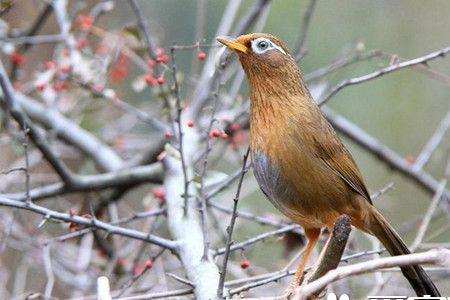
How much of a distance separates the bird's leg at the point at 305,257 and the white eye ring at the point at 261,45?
31.7 inches

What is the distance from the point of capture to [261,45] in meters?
3.78

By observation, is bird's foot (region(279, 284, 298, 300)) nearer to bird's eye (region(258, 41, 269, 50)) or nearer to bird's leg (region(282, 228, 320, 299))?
bird's leg (region(282, 228, 320, 299))

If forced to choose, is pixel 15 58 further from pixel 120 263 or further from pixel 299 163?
pixel 299 163

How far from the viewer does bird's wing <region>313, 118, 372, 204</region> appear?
12.2 feet

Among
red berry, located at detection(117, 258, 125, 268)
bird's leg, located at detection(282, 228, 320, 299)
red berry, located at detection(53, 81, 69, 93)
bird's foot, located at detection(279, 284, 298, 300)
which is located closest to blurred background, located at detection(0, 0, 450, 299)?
red berry, located at detection(53, 81, 69, 93)

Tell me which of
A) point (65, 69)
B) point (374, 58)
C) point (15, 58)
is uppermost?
point (374, 58)

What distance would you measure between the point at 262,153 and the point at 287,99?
30 cm

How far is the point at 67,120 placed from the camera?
18.0ft

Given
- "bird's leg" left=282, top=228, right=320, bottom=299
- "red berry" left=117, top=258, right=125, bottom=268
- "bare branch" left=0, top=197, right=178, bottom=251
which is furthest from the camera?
"red berry" left=117, top=258, right=125, bottom=268

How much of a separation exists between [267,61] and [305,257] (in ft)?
2.79

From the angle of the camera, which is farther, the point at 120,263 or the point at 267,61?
the point at 120,263

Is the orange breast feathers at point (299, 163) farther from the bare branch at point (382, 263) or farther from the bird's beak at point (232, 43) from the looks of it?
the bare branch at point (382, 263)

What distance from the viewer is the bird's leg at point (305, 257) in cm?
353

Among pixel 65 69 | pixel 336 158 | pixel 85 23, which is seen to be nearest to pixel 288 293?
pixel 336 158
